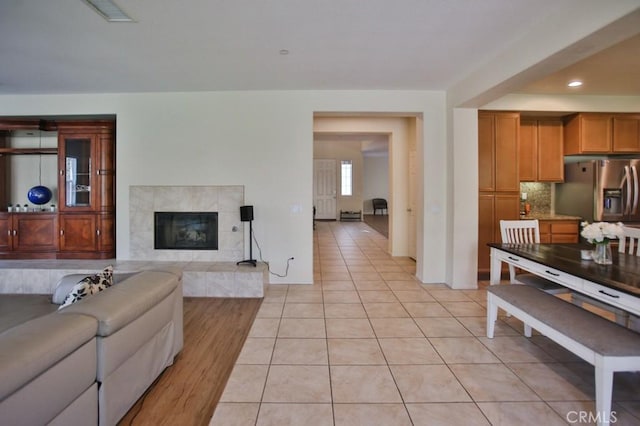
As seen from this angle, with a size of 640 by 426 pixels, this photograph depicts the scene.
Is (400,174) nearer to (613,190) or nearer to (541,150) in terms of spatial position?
(541,150)

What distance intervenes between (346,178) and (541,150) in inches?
360

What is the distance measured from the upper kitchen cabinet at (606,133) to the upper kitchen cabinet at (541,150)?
0.77 feet

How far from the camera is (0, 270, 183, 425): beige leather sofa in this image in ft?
4.30

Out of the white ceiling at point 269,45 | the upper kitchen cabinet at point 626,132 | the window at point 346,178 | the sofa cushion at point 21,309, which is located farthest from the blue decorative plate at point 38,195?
the window at point 346,178

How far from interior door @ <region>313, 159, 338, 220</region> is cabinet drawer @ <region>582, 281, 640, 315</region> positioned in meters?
11.2

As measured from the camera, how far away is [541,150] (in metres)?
5.08

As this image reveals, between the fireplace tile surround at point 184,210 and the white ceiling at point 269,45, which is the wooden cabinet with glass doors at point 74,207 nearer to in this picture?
the fireplace tile surround at point 184,210

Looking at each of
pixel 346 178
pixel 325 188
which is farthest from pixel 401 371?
pixel 346 178

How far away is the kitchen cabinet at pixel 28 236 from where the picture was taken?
4922mm

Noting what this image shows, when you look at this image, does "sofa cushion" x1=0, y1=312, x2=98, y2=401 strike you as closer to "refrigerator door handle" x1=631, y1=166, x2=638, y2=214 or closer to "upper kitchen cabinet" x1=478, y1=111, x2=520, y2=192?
"upper kitchen cabinet" x1=478, y1=111, x2=520, y2=192

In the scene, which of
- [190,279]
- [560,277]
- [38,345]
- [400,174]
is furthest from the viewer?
[400,174]

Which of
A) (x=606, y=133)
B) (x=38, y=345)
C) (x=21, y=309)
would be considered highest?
(x=606, y=133)

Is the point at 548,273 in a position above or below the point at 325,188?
below

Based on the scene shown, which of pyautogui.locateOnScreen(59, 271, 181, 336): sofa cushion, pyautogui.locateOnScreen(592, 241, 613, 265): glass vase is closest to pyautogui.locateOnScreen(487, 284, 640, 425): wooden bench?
pyautogui.locateOnScreen(592, 241, 613, 265): glass vase
